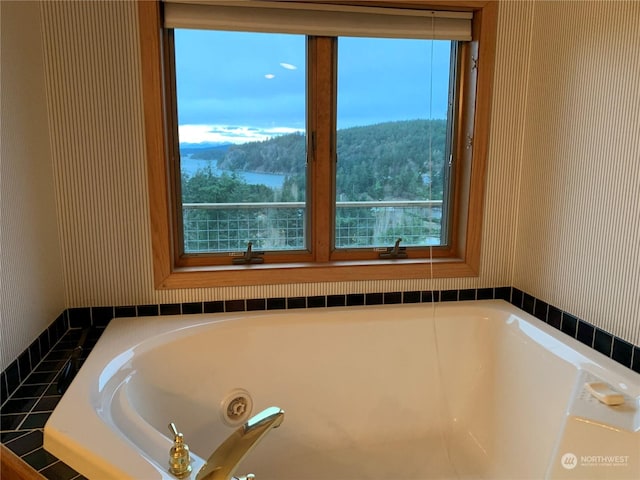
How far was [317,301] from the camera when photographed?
1.97 metres

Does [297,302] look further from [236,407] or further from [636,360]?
[636,360]

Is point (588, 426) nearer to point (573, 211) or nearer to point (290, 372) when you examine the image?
point (573, 211)

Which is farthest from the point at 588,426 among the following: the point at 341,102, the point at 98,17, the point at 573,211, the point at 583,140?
the point at 98,17

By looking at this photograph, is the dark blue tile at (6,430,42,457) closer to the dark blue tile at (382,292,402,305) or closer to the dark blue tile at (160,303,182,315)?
the dark blue tile at (160,303,182,315)

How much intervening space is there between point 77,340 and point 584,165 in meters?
1.90

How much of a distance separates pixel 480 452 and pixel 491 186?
107 centimetres

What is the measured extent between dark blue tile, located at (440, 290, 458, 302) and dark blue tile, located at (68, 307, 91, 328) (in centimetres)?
146

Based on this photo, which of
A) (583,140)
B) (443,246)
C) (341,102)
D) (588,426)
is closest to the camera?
(588,426)

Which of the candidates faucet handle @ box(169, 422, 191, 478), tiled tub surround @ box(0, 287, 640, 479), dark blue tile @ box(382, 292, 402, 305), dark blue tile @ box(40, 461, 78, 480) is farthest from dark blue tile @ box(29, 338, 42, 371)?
dark blue tile @ box(382, 292, 402, 305)

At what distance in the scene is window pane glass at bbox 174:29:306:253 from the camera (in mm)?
1849

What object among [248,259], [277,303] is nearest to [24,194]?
[248,259]

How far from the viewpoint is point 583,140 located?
64.2 inches

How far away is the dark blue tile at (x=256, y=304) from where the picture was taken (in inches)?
75.6

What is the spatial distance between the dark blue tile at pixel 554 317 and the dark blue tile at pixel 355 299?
29.1 inches
